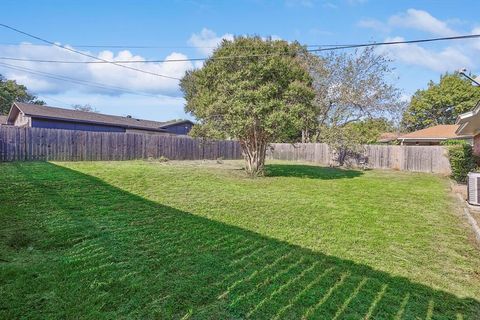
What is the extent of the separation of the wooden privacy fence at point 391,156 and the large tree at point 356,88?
4.26ft

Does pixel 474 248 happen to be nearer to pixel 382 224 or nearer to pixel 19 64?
pixel 382 224

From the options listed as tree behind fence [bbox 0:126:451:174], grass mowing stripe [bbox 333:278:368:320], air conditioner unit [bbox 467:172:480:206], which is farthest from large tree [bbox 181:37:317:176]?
grass mowing stripe [bbox 333:278:368:320]

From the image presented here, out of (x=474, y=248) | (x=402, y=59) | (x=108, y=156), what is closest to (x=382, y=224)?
(x=474, y=248)

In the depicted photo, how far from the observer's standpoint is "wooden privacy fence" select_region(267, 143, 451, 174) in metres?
16.3

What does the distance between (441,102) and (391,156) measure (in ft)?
66.0

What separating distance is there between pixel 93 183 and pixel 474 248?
795 centimetres

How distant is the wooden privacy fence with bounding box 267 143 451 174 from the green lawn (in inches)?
357

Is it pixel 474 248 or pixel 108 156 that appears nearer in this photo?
pixel 474 248

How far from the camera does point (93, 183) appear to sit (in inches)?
311

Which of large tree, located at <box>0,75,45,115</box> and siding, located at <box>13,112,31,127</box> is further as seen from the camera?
large tree, located at <box>0,75,45,115</box>

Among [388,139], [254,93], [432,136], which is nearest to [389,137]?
[388,139]

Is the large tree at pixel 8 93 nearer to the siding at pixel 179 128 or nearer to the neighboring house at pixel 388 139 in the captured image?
the siding at pixel 179 128

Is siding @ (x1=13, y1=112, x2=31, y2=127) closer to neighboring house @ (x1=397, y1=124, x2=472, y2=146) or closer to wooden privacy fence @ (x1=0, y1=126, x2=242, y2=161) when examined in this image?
wooden privacy fence @ (x1=0, y1=126, x2=242, y2=161)

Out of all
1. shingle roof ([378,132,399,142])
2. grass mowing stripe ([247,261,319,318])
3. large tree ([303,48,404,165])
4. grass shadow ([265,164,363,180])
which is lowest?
grass mowing stripe ([247,261,319,318])
